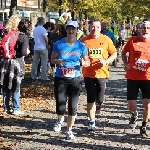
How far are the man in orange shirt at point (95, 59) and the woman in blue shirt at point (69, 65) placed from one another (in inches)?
18.3

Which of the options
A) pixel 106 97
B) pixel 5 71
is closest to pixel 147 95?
pixel 5 71

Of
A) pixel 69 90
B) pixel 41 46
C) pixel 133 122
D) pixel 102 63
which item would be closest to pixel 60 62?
pixel 69 90

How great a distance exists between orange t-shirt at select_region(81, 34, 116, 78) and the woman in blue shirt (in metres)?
0.45

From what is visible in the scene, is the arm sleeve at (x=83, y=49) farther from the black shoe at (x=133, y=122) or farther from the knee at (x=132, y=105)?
the black shoe at (x=133, y=122)

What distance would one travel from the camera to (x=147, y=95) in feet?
24.5

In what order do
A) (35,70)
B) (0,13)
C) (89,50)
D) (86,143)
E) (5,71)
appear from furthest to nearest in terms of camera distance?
(0,13)
(35,70)
(5,71)
(89,50)
(86,143)

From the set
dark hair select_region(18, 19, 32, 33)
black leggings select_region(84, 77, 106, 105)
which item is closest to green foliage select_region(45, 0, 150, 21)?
dark hair select_region(18, 19, 32, 33)

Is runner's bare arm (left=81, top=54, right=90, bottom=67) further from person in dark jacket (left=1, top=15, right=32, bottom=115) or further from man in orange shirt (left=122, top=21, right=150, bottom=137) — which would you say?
person in dark jacket (left=1, top=15, right=32, bottom=115)

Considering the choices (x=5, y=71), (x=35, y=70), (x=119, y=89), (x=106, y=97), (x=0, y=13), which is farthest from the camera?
(x=0, y=13)

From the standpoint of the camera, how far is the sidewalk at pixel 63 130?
22.9 feet

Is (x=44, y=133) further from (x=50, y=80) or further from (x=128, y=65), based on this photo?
(x=50, y=80)

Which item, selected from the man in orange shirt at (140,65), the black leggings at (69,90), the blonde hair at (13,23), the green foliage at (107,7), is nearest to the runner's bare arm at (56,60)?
the black leggings at (69,90)

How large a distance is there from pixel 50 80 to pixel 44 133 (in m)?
7.05

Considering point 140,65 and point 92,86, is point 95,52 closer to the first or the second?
point 92,86
